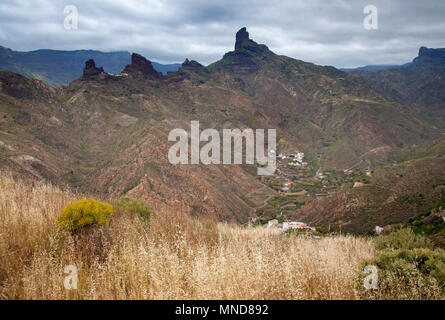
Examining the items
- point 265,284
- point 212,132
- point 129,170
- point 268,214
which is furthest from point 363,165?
point 265,284

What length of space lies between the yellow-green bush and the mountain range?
648 inches

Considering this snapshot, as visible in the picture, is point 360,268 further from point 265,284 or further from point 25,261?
point 25,261

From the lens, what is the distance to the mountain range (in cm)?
4098

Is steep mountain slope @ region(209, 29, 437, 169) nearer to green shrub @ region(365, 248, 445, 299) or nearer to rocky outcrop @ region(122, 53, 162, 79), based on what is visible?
rocky outcrop @ region(122, 53, 162, 79)

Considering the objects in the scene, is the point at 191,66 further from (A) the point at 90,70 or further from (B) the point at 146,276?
(B) the point at 146,276

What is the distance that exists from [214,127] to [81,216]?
104 meters

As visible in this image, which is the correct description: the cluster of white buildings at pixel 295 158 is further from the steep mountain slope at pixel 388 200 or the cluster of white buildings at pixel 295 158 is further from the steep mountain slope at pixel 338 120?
the steep mountain slope at pixel 388 200

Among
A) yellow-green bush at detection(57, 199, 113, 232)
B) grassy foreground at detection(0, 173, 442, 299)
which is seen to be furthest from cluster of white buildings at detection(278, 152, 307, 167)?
grassy foreground at detection(0, 173, 442, 299)

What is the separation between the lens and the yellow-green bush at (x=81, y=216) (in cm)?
471

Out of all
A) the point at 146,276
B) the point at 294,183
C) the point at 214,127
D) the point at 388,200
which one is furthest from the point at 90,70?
the point at 146,276

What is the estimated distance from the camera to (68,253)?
3.77 metres

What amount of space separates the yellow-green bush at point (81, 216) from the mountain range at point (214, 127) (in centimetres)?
1646

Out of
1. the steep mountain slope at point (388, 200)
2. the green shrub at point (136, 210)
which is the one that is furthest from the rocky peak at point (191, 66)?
the green shrub at point (136, 210)

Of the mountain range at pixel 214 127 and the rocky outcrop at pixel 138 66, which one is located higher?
the rocky outcrop at pixel 138 66
